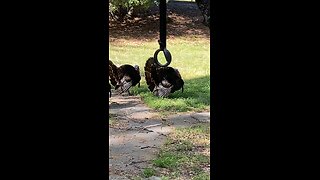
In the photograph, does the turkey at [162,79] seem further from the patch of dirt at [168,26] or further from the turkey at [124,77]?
the patch of dirt at [168,26]

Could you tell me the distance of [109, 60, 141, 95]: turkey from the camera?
661cm

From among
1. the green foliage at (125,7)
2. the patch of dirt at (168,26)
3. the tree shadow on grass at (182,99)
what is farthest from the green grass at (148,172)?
the patch of dirt at (168,26)

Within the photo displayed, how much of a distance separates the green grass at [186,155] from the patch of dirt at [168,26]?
29.1 feet

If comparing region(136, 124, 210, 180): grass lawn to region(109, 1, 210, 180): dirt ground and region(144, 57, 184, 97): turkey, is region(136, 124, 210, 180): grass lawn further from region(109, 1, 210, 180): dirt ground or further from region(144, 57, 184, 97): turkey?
region(144, 57, 184, 97): turkey

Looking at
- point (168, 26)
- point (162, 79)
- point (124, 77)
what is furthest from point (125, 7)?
point (162, 79)

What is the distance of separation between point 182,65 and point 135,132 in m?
5.47

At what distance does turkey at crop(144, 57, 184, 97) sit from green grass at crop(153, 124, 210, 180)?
137 centimetres

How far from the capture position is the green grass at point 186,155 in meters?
3.67

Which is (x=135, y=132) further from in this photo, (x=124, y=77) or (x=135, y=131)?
(x=124, y=77)

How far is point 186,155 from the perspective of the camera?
4164 mm
